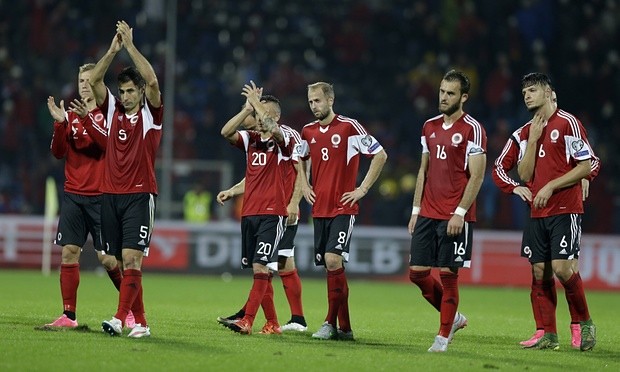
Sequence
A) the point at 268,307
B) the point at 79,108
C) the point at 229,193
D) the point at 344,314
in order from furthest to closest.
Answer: the point at 229,193
the point at 268,307
the point at 344,314
the point at 79,108

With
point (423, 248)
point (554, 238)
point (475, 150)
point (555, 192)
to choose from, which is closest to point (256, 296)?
point (423, 248)

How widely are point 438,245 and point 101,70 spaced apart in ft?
10.3

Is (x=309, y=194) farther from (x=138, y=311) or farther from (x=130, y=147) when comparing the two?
(x=138, y=311)

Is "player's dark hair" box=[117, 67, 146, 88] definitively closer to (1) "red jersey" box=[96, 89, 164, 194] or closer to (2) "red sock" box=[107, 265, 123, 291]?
(1) "red jersey" box=[96, 89, 164, 194]

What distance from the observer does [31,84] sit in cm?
2427

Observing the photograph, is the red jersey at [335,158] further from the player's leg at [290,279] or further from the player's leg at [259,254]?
the player's leg at [290,279]

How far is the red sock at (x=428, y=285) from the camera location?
946cm

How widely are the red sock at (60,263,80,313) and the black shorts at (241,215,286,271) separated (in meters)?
1.53

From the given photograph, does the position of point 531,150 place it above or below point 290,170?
above

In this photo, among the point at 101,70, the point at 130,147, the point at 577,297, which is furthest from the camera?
the point at 577,297

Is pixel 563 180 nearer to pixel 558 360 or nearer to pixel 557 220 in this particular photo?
pixel 557 220

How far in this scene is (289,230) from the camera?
11.0 m

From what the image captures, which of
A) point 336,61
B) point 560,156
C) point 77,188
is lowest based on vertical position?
point 77,188

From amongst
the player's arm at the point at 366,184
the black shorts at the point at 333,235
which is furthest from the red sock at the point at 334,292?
the player's arm at the point at 366,184
